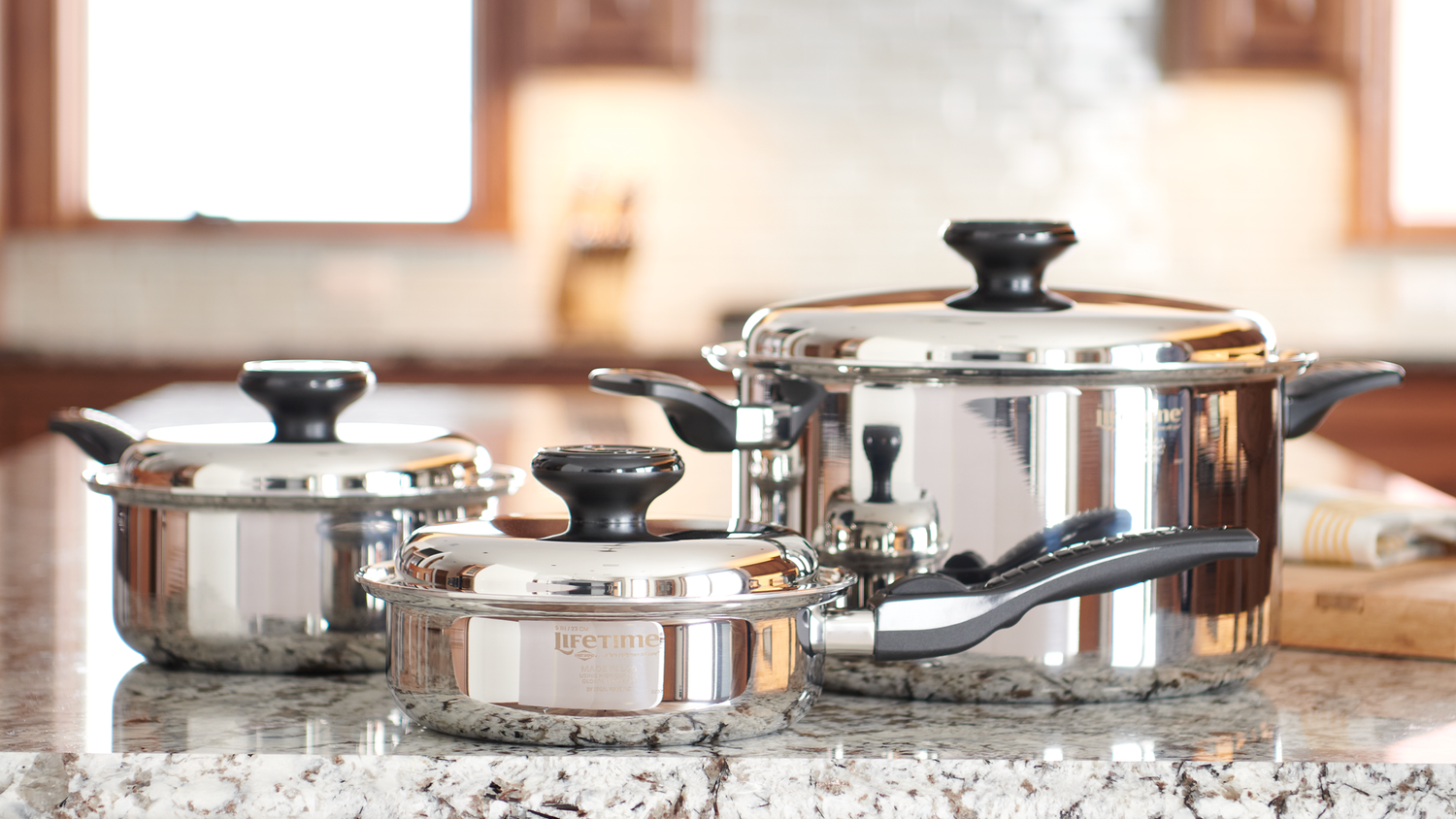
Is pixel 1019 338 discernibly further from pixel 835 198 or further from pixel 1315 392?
pixel 835 198

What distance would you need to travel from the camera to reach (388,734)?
2.22 ft

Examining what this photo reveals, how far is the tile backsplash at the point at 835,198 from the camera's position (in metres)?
4.69

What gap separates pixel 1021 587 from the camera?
→ 68cm

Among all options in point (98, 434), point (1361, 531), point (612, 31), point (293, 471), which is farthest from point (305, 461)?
point (612, 31)

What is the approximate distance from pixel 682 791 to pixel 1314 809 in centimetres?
26

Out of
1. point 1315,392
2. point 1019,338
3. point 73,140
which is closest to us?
point 1019,338

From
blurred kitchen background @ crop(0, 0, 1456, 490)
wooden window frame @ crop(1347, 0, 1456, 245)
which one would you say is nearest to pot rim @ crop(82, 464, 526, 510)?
blurred kitchen background @ crop(0, 0, 1456, 490)

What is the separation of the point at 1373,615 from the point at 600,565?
51 cm

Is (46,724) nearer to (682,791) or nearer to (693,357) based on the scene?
(682,791)

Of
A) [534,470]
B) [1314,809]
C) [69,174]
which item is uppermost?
[69,174]

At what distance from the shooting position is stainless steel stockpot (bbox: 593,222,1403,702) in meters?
0.73

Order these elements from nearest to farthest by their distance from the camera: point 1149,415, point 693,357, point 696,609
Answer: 1. point 696,609
2. point 1149,415
3. point 693,357

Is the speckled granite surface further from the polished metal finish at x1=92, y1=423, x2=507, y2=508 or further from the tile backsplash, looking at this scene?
the tile backsplash

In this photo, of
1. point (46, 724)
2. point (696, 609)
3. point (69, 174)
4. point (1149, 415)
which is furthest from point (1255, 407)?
point (69, 174)
